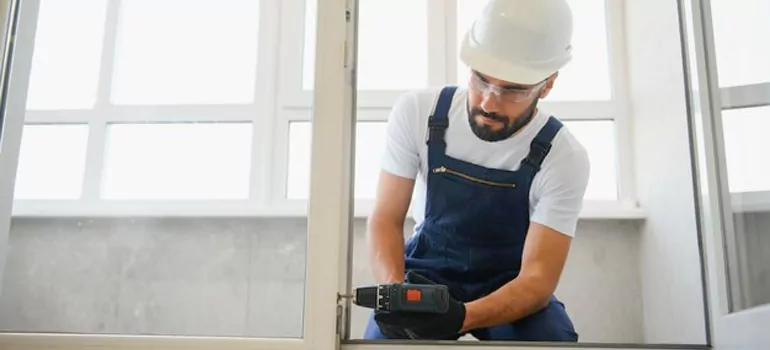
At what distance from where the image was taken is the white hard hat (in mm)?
1845

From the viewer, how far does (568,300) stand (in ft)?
7.71

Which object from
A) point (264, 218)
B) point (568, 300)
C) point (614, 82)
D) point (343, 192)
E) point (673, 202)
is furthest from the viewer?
point (614, 82)

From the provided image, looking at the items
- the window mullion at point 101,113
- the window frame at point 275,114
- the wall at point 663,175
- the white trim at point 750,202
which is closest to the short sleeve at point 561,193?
Answer: the wall at point 663,175

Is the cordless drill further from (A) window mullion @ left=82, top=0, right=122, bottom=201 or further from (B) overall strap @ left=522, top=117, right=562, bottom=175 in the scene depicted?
(A) window mullion @ left=82, top=0, right=122, bottom=201

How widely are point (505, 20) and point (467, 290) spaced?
71 cm

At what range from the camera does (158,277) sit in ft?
5.04

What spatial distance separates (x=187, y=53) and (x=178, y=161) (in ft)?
1.58

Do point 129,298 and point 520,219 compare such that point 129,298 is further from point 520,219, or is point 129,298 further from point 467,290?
point 520,219

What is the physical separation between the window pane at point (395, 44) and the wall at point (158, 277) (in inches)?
34.6

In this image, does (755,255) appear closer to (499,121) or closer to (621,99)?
(499,121)

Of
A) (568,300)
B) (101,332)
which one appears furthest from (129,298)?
(568,300)

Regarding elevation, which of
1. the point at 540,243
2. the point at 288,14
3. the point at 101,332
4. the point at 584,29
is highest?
the point at 584,29

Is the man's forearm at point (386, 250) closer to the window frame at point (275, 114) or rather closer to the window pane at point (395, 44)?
the window frame at point (275, 114)

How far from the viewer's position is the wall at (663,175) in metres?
1.91
